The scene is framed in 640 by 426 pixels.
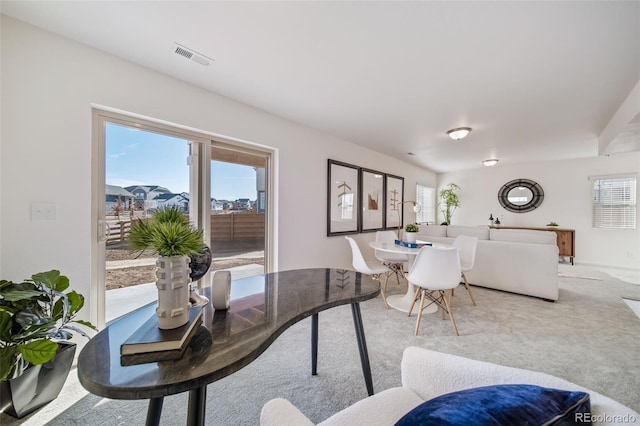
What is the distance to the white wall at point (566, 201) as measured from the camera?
16.7 ft

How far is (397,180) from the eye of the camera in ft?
18.3

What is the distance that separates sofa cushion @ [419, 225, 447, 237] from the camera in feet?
13.8

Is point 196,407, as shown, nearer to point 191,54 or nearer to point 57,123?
point 57,123

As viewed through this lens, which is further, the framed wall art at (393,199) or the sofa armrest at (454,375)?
the framed wall art at (393,199)

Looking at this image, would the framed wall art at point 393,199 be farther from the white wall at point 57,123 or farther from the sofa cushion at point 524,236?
the white wall at point 57,123

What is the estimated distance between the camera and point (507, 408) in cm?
49

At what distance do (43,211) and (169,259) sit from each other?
1558 millimetres

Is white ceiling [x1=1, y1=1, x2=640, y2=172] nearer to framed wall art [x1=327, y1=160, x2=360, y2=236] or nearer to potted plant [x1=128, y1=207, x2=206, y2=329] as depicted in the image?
framed wall art [x1=327, y1=160, x2=360, y2=236]

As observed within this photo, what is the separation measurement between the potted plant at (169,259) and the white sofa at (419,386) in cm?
43

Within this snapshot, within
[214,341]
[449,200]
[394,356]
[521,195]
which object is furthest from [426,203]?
[214,341]

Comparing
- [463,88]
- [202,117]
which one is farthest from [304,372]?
[463,88]

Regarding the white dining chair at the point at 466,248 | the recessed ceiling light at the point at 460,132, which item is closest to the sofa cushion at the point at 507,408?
the white dining chair at the point at 466,248

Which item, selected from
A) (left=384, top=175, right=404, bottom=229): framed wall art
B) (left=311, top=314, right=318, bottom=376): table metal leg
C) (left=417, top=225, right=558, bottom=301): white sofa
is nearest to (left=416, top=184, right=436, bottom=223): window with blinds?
(left=384, top=175, right=404, bottom=229): framed wall art

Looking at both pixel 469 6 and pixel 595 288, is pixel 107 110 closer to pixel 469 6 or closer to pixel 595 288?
pixel 469 6
